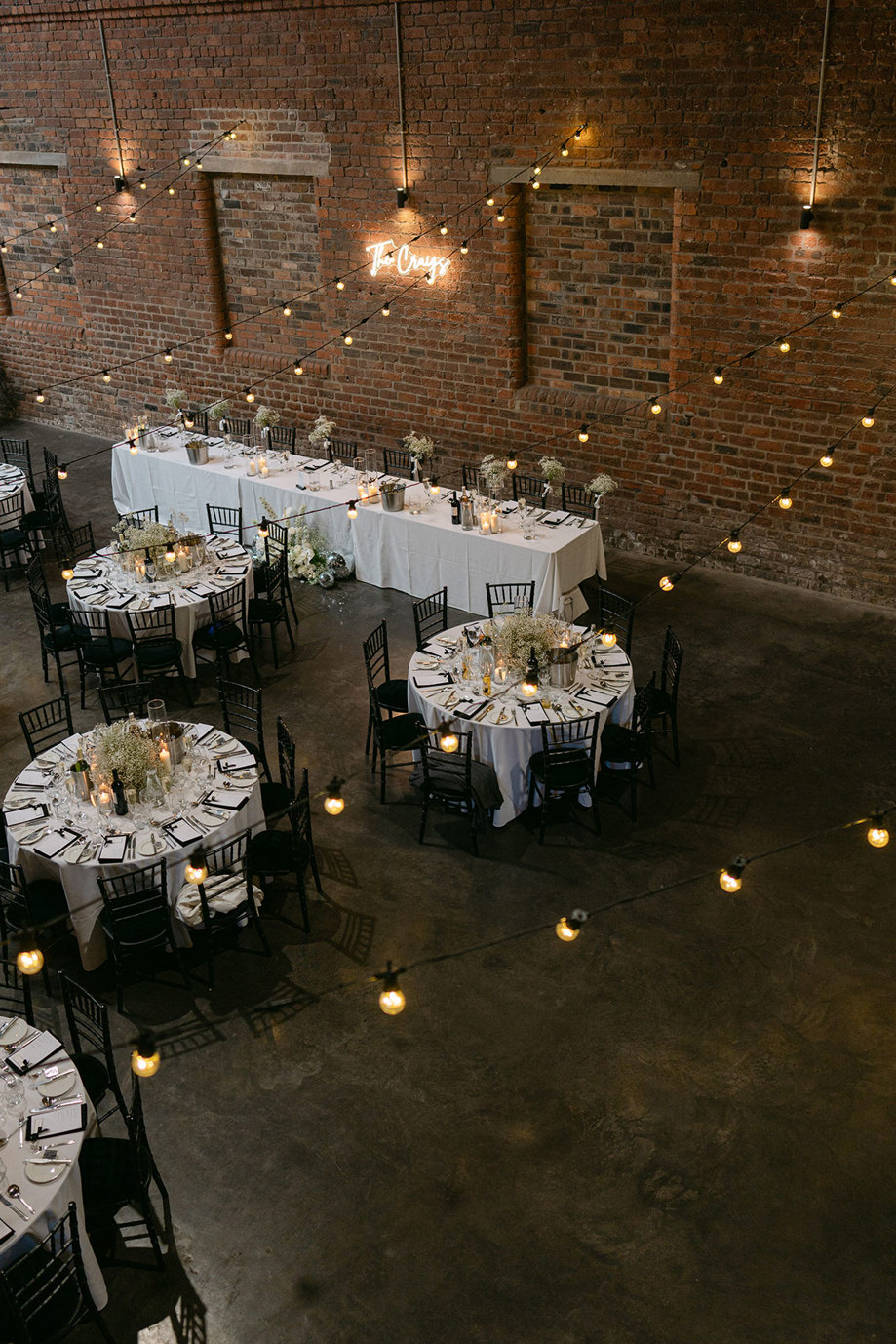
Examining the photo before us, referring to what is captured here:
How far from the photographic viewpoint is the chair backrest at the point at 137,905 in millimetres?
6836

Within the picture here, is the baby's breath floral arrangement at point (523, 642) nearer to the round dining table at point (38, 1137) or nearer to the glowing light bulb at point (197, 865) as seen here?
the glowing light bulb at point (197, 865)

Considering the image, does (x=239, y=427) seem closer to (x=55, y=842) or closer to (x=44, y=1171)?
(x=55, y=842)

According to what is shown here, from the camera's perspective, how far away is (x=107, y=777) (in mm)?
7418

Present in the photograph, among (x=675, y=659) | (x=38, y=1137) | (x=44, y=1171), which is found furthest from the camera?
(x=675, y=659)

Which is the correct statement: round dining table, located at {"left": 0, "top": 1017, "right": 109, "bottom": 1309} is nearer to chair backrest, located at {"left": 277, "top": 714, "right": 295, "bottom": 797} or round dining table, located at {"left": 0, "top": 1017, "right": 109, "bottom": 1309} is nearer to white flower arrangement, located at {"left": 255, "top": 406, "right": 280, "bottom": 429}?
chair backrest, located at {"left": 277, "top": 714, "right": 295, "bottom": 797}

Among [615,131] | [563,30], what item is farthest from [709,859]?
[563,30]

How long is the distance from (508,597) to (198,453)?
4146 mm

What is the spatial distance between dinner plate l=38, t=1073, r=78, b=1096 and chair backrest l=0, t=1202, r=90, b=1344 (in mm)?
617

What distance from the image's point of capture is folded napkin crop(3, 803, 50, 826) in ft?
24.1

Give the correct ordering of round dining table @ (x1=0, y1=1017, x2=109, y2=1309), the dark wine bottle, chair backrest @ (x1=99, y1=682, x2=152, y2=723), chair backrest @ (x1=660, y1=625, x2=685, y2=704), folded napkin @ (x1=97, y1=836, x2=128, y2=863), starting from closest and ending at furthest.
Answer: round dining table @ (x1=0, y1=1017, x2=109, y2=1309) → folded napkin @ (x1=97, y1=836, x2=128, y2=863) → the dark wine bottle → chair backrest @ (x1=660, y1=625, x2=685, y2=704) → chair backrest @ (x1=99, y1=682, x2=152, y2=723)

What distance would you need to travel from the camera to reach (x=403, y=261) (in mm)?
12867

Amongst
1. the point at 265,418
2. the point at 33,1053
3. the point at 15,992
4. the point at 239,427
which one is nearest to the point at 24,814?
the point at 15,992

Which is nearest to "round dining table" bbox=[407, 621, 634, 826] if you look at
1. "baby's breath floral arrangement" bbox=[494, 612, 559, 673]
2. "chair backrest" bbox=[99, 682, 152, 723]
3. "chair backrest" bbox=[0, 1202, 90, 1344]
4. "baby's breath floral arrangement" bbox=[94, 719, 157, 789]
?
"baby's breath floral arrangement" bbox=[494, 612, 559, 673]

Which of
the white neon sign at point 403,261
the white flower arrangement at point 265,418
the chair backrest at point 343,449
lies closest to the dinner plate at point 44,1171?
the white flower arrangement at point 265,418
